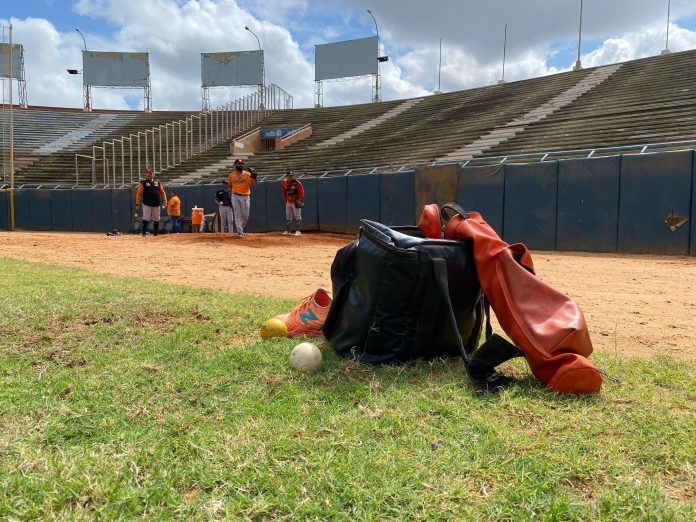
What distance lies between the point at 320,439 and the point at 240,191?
10.9 m

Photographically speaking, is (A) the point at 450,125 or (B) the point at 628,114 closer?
(B) the point at 628,114

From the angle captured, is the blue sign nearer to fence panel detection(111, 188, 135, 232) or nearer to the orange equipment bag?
fence panel detection(111, 188, 135, 232)

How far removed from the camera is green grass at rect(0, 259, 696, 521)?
1469 mm

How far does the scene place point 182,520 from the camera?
4.60 ft

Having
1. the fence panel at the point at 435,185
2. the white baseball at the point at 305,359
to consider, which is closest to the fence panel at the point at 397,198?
the fence panel at the point at 435,185

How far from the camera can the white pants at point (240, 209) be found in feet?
40.4

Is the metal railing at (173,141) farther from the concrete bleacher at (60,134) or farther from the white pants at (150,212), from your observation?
the white pants at (150,212)

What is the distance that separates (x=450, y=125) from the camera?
21.5 m

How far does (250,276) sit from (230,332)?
350cm

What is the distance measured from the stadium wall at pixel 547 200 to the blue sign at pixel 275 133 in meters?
10.2

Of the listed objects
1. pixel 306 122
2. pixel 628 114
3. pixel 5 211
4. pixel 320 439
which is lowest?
pixel 320 439

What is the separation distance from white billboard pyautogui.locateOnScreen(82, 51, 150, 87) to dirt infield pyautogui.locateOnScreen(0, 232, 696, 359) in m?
28.5

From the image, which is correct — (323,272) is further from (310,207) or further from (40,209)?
(40,209)

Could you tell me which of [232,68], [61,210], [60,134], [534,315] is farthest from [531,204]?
[232,68]
